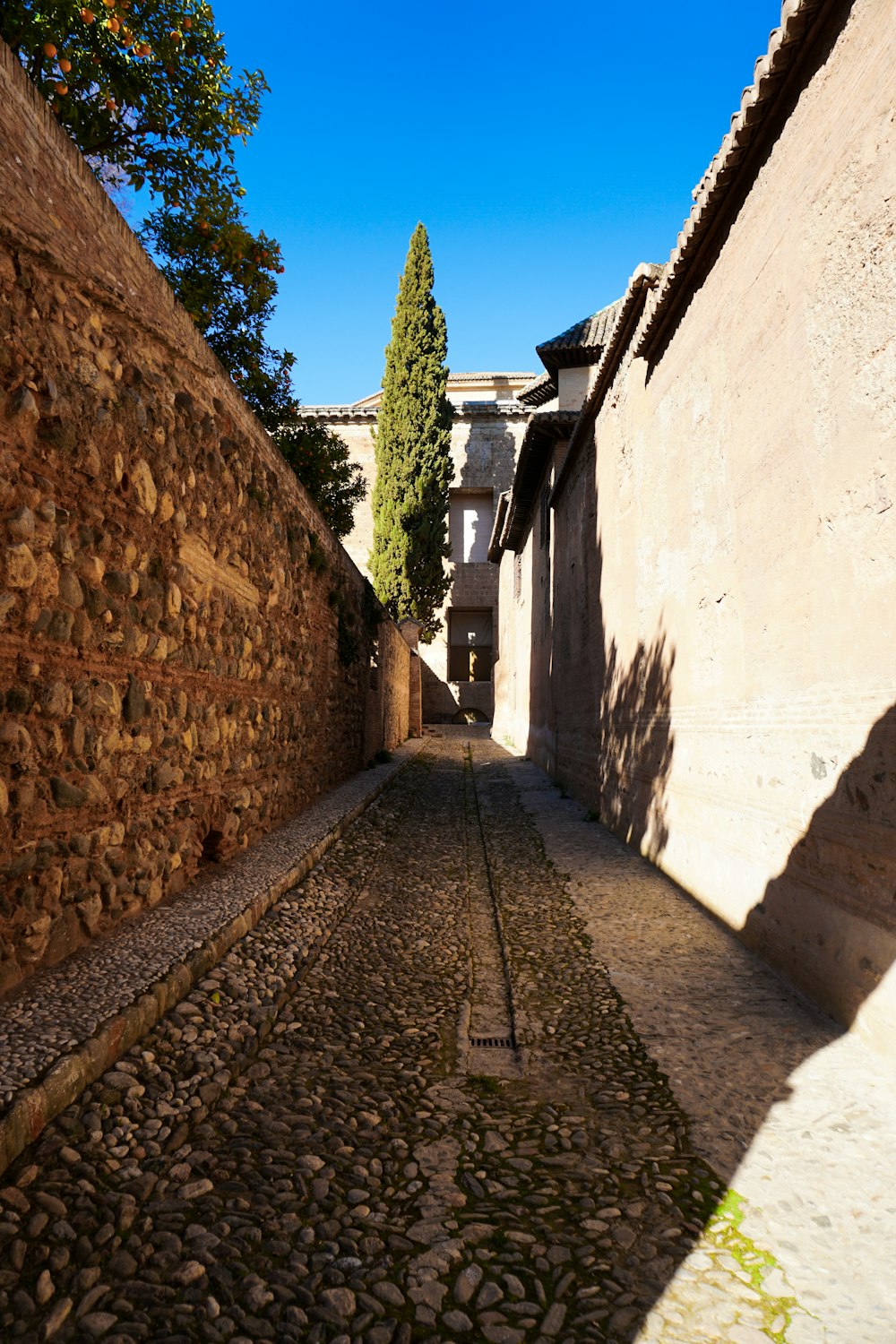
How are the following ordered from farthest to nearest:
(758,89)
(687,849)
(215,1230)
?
(687,849)
(758,89)
(215,1230)

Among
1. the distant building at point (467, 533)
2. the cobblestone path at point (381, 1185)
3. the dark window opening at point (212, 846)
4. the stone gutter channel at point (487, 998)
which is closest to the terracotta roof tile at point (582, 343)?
the stone gutter channel at point (487, 998)

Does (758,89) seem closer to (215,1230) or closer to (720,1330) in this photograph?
(720,1330)

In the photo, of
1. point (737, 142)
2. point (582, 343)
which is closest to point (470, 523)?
point (582, 343)

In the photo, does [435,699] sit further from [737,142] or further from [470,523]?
[737,142]

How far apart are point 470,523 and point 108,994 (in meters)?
25.9

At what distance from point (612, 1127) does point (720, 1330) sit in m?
0.71

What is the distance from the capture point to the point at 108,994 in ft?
8.08

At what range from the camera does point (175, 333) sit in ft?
12.4

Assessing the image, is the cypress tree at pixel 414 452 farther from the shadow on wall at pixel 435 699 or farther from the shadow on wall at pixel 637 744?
the shadow on wall at pixel 637 744

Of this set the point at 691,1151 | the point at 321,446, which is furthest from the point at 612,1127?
the point at 321,446

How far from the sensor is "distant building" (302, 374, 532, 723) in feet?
85.6

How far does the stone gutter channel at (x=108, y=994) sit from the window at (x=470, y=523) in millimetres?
23434

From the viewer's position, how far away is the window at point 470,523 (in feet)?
88.9

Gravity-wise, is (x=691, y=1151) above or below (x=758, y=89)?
below
